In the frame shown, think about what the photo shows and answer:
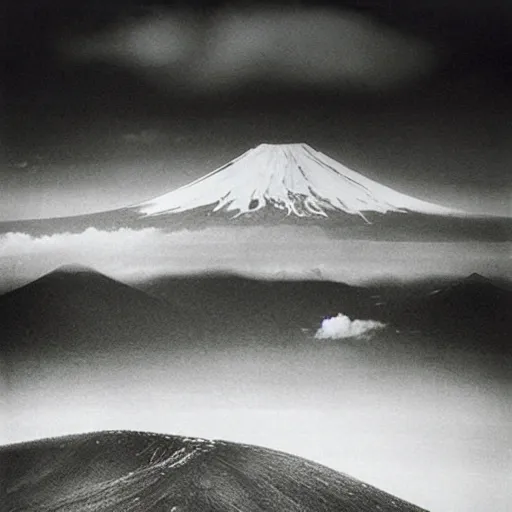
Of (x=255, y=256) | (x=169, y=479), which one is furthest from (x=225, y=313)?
(x=169, y=479)

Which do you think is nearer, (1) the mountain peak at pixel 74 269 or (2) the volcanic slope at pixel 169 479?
(2) the volcanic slope at pixel 169 479

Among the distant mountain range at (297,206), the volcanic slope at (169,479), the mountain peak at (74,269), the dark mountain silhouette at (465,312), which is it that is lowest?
the volcanic slope at (169,479)

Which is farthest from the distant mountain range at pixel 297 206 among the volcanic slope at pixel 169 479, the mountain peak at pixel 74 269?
the volcanic slope at pixel 169 479

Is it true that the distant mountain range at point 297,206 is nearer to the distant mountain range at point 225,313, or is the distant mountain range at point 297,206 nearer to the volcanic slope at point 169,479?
the distant mountain range at point 225,313

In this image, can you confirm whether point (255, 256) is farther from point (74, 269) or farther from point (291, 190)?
point (74, 269)

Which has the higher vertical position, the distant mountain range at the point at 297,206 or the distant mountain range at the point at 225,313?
the distant mountain range at the point at 297,206

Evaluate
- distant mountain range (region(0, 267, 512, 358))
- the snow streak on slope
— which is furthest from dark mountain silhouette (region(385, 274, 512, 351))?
the snow streak on slope

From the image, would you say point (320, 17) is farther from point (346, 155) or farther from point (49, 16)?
point (49, 16)

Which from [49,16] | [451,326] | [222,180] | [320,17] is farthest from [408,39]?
[49,16]

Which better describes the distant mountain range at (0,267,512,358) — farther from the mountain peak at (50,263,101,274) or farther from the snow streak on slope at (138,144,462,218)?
the snow streak on slope at (138,144,462,218)
